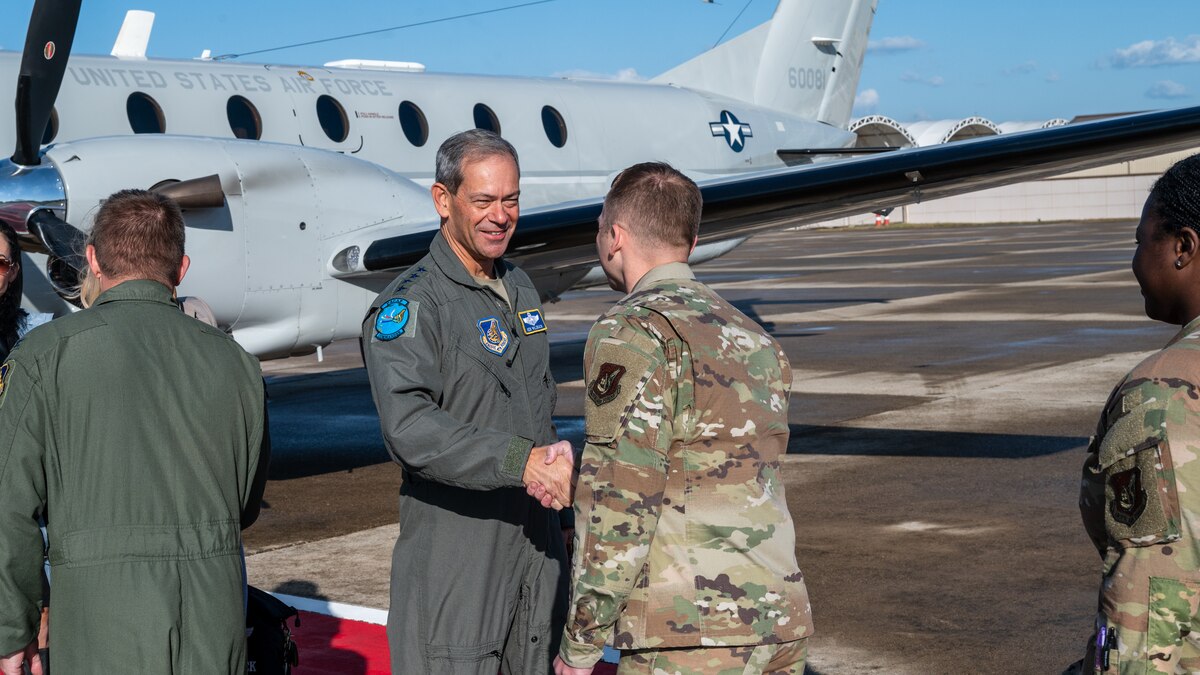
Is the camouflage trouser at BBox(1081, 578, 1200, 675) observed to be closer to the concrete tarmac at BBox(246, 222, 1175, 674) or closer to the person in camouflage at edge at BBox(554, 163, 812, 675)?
the person in camouflage at edge at BBox(554, 163, 812, 675)

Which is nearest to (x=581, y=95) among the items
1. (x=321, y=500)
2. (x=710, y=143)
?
(x=710, y=143)

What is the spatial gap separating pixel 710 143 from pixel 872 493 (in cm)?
724

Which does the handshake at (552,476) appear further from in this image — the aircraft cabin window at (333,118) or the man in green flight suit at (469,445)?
the aircraft cabin window at (333,118)

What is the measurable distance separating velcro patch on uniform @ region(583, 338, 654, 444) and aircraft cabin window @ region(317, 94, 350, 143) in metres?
8.52

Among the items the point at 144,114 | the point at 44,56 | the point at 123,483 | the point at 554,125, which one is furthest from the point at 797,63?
the point at 123,483

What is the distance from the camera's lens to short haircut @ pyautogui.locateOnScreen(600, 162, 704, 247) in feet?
8.70

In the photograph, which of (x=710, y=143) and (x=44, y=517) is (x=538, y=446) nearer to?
(x=44, y=517)

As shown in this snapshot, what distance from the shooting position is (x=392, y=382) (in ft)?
9.84

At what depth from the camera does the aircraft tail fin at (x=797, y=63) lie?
1623 centimetres

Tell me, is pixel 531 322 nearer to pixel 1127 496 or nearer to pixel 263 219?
pixel 1127 496

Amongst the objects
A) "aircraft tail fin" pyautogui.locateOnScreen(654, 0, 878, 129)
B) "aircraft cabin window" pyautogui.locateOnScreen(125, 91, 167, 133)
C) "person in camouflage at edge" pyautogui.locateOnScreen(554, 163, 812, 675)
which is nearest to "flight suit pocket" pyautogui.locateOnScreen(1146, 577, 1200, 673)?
"person in camouflage at edge" pyautogui.locateOnScreen(554, 163, 812, 675)

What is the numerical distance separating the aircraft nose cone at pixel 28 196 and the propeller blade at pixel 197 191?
548 mm

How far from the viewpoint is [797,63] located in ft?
54.6

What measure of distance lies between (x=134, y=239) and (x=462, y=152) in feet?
2.79
